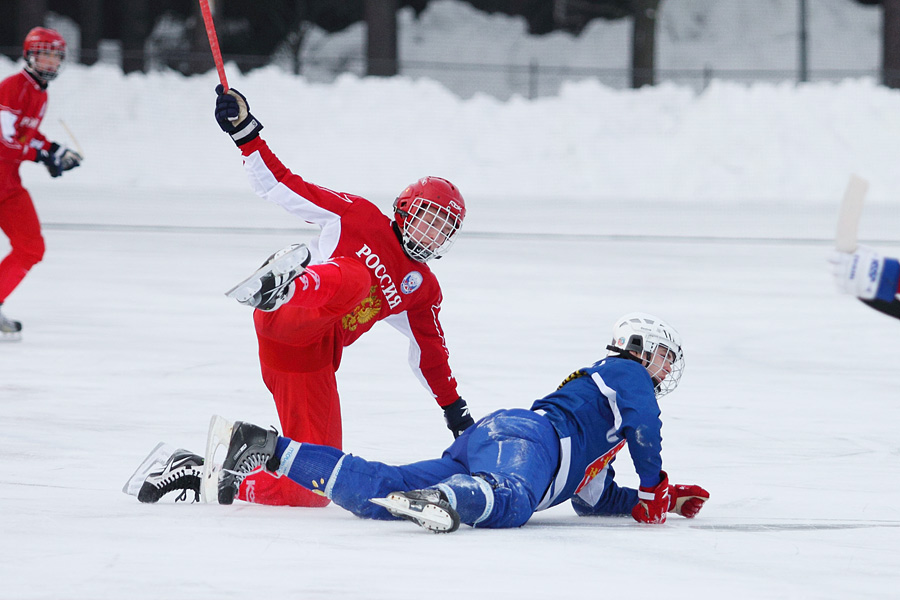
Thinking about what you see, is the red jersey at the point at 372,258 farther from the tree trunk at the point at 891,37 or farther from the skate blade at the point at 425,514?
the tree trunk at the point at 891,37

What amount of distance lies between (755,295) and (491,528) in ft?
25.3

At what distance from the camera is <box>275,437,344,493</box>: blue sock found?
14.0 ft

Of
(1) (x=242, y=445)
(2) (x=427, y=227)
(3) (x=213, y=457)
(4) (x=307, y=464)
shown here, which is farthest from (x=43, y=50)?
(4) (x=307, y=464)

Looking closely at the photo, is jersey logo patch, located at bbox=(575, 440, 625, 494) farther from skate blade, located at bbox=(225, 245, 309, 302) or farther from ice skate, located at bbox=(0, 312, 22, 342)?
ice skate, located at bbox=(0, 312, 22, 342)

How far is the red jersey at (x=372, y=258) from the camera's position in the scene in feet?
16.8

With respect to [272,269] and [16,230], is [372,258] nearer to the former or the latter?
[272,269]

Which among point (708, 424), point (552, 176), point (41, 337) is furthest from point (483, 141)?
point (708, 424)

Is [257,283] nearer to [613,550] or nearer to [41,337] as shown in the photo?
[613,550]

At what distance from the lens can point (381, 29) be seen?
2634cm

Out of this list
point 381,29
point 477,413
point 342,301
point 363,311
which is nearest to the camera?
point 342,301

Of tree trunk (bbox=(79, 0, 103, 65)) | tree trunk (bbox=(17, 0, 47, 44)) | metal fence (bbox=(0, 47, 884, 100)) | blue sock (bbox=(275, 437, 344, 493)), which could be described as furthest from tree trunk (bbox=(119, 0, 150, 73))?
blue sock (bbox=(275, 437, 344, 493))

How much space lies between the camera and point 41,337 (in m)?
8.78

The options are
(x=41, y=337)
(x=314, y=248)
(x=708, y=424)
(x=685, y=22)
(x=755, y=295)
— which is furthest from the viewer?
(x=685, y=22)

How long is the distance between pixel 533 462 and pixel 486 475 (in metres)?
0.17
